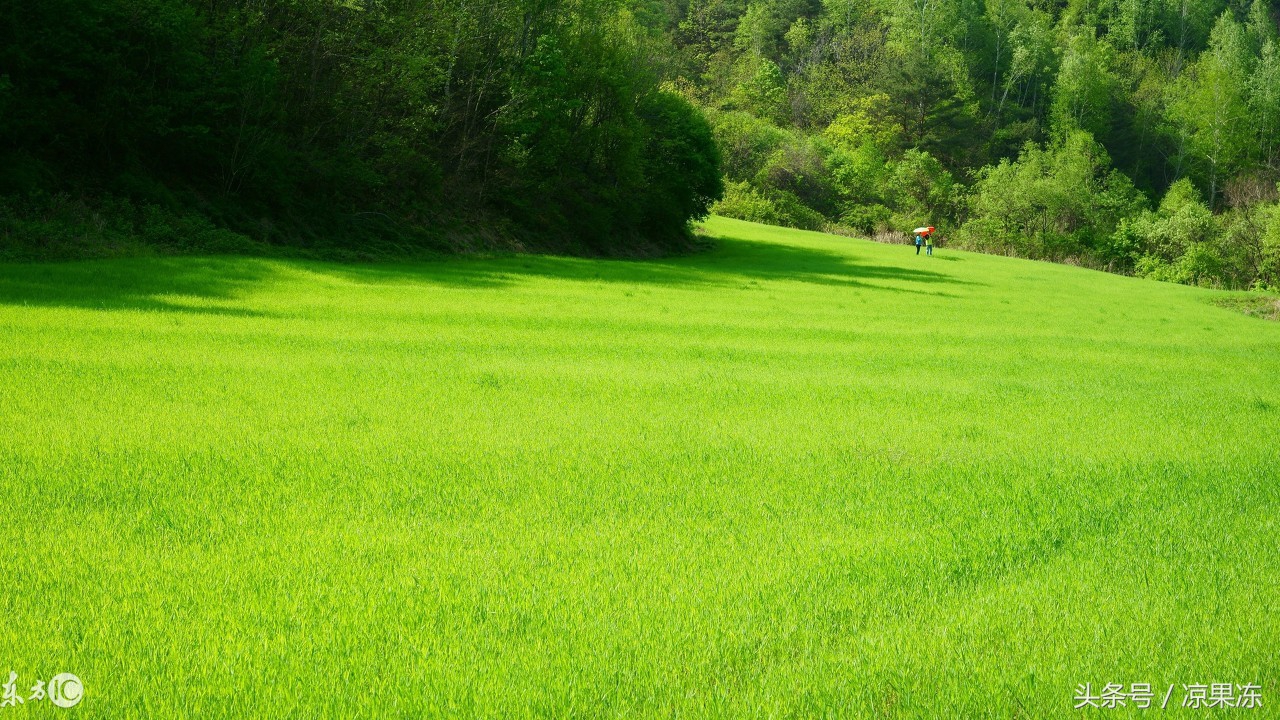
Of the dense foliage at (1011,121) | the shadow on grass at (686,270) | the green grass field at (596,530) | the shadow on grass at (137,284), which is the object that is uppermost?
the dense foliage at (1011,121)

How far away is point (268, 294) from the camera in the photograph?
824 inches

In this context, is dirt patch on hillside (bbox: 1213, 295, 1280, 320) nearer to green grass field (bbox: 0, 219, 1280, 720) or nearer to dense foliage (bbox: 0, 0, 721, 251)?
dense foliage (bbox: 0, 0, 721, 251)

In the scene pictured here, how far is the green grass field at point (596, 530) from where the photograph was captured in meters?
4.57

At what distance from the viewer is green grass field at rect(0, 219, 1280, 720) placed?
457cm

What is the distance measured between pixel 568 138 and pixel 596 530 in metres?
40.5

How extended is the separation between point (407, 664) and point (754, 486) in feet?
13.6

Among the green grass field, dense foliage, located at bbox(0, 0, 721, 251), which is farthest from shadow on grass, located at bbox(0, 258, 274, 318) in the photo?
dense foliage, located at bbox(0, 0, 721, 251)

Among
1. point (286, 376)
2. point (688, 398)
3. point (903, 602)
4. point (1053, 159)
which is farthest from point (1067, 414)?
point (1053, 159)

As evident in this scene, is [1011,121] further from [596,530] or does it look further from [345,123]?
[596,530]

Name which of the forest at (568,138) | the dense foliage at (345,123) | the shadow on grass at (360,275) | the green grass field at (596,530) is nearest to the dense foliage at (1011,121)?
the forest at (568,138)

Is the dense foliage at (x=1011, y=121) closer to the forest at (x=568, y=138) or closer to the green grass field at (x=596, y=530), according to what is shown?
the forest at (x=568, y=138)

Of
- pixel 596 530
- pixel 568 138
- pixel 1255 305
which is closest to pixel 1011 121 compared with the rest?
pixel 1255 305

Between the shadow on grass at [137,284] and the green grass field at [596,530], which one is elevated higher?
the shadow on grass at [137,284]

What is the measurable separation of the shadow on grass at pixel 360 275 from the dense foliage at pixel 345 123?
3235 millimetres
